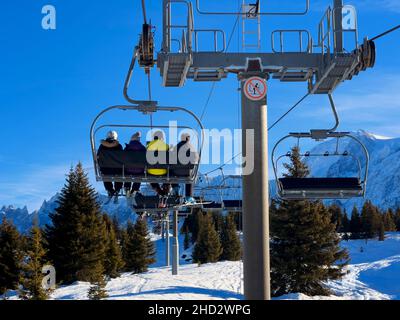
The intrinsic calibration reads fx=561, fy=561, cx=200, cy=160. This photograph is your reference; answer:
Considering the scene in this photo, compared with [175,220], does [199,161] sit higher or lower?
higher

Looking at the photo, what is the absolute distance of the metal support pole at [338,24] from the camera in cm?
863

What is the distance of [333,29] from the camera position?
28.5 feet

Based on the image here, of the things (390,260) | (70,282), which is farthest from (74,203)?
(390,260)

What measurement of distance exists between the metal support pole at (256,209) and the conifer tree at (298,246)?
78.1 feet

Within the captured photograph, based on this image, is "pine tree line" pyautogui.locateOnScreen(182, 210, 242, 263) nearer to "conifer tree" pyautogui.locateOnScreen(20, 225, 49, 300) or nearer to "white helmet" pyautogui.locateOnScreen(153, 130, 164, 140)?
"conifer tree" pyautogui.locateOnScreen(20, 225, 49, 300)

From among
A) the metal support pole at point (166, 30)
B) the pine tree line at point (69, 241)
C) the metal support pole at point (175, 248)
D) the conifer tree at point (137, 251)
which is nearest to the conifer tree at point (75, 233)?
the pine tree line at point (69, 241)

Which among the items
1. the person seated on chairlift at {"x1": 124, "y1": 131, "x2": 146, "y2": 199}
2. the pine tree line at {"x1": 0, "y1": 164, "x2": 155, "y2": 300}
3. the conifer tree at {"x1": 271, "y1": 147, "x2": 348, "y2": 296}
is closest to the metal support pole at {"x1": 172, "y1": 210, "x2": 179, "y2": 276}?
the pine tree line at {"x1": 0, "y1": 164, "x2": 155, "y2": 300}

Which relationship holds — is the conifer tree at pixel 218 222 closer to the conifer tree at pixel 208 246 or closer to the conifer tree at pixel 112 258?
the conifer tree at pixel 208 246

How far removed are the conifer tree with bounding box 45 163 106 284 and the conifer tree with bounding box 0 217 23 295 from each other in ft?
6.52

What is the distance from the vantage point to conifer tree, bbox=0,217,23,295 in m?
33.9

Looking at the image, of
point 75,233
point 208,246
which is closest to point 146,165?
point 75,233

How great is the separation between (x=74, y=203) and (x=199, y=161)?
1100 inches

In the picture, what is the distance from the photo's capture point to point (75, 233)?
1369 inches
